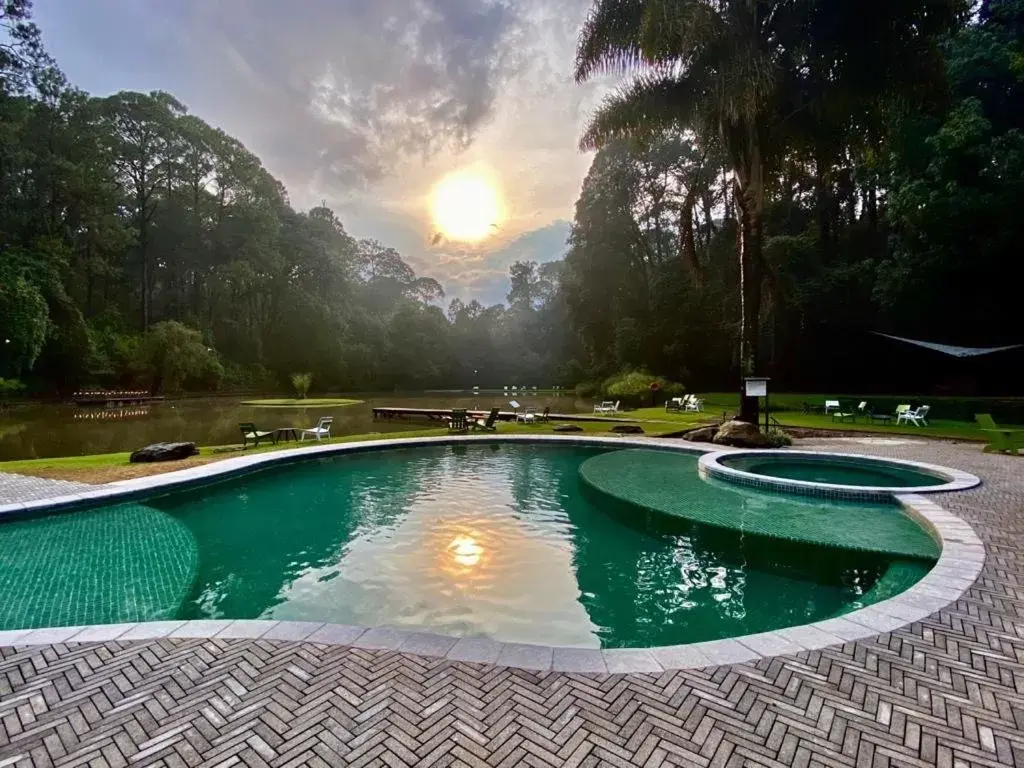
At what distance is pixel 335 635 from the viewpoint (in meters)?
3.42

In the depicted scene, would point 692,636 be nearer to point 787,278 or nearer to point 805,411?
point 805,411

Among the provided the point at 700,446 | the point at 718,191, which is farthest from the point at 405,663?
the point at 718,191

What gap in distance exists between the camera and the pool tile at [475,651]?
10.1 ft

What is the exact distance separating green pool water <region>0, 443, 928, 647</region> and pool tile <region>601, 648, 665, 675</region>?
3.54 ft

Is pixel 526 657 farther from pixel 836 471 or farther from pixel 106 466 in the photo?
pixel 106 466

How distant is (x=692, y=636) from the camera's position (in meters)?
4.21

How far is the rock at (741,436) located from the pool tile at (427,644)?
10488 millimetres

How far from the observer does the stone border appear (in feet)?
24.8

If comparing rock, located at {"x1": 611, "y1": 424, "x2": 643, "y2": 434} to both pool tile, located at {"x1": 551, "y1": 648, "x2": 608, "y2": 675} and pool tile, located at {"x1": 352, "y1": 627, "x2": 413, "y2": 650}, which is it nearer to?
pool tile, located at {"x1": 551, "y1": 648, "x2": 608, "y2": 675}

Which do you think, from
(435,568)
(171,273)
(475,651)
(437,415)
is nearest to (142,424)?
(437,415)

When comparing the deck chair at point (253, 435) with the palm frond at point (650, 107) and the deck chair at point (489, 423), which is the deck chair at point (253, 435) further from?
the palm frond at point (650, 107)

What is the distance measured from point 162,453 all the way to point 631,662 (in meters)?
10.9

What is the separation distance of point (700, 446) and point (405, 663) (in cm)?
1051

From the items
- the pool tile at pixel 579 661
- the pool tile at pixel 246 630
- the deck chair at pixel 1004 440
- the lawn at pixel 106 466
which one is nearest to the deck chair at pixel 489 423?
the lawn at pixel 106 466
